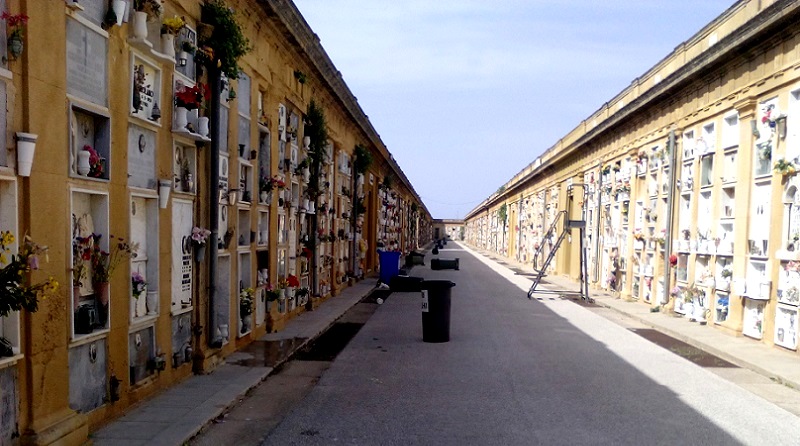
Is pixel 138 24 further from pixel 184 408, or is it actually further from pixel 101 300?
pixel 184 408

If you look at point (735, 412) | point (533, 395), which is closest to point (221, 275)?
point (533, 395)

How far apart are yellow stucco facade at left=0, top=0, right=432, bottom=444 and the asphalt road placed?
1575 millimetres

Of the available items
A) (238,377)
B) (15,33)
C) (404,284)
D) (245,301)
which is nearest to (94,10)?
(15,33)

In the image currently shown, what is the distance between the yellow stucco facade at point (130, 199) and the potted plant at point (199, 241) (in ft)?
0.26

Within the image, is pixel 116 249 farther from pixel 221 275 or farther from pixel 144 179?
pixel 221 275

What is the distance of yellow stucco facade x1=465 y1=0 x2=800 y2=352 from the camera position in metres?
10.1

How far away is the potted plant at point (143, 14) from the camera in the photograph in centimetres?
579

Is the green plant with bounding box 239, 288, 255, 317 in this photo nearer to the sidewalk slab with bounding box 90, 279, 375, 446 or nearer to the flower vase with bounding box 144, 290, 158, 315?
the sidewalk slab with bounding box 90, 279, 375, 446

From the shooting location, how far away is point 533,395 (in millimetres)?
7062

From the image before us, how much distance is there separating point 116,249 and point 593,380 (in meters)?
5.66

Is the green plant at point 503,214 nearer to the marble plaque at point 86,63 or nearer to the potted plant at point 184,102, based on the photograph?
the potted plant at point 184,102

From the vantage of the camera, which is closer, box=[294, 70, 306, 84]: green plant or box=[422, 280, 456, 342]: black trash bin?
box=[422, 280, 456, 342]: black trash bin

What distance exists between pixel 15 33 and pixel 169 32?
7.82 ft

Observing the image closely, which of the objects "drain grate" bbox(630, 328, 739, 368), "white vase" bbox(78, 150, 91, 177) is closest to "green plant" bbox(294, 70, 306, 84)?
"white vase" bbox(78, 150, 91, 177)
